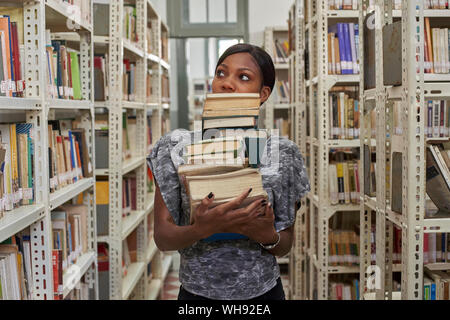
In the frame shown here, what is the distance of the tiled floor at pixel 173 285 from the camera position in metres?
4.93

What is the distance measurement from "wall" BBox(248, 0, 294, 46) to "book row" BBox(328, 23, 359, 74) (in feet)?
9.36

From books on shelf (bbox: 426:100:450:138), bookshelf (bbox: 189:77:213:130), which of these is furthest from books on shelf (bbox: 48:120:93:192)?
bookshelf (bbox: 189:77:213:130)

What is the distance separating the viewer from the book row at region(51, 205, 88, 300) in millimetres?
2133

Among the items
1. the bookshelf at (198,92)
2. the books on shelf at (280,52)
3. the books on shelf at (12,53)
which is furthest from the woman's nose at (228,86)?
the bookshelf at (198,92)

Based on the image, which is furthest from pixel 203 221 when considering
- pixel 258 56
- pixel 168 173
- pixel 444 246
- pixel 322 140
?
pixel 322 140

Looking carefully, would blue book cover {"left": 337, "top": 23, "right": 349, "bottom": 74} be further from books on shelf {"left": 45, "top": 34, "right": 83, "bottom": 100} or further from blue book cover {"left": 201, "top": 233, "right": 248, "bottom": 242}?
blue book cover {"left": 201, "top": 233, "right": 248, "bottom": 242}

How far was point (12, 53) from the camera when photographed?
1780mm

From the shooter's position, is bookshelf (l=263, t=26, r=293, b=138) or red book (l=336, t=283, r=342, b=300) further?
bookshelf (l=263, t=26, r=293, b=138)

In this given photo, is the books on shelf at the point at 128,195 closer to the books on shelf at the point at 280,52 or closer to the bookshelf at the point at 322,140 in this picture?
the bookshelf at the point at 322,140

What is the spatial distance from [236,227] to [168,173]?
0.67 feet

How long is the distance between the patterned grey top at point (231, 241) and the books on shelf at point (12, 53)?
0.74 meters

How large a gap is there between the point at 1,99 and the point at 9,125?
0.29 meters

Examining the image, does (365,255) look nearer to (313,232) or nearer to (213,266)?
(313,232)

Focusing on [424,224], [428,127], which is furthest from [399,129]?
[424,224]
